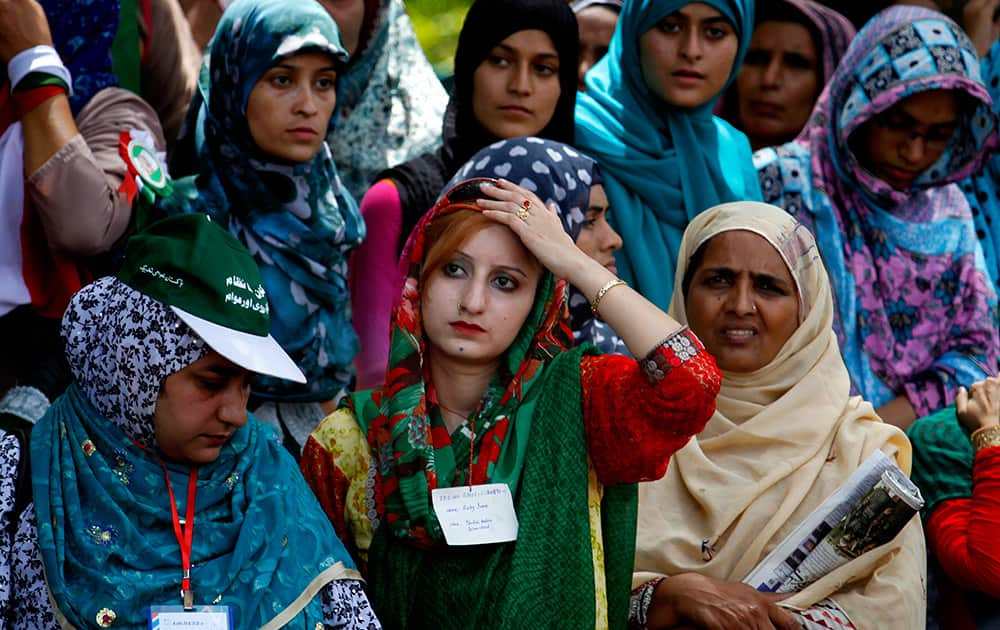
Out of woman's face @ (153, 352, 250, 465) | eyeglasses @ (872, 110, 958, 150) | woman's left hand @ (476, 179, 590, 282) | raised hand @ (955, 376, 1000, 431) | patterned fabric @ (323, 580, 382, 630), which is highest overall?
eyeglasses @ (872, 110, 958, 150)

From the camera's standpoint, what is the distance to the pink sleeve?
4957mm

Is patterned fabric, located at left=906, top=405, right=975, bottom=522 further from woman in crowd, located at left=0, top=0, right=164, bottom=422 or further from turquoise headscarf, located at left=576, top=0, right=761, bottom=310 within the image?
woman in crowd, located at left=0, top=0, right=164, bottom=422

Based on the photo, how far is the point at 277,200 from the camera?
4707mm

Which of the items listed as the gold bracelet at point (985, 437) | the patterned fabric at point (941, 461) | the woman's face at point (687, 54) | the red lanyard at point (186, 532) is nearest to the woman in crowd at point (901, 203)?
the woman's face at point (687, 54)

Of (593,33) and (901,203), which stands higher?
(593,33)

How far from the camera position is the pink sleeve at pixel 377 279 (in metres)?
4.96

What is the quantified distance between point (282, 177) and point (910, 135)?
7.88 feet

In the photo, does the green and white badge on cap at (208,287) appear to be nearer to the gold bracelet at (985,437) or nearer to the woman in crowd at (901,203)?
the gold bracelet at (985,437)

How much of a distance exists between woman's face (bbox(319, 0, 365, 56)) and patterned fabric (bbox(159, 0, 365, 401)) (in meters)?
0.91

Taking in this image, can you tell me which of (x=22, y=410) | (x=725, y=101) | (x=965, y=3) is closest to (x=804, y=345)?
(x=22, y=410)

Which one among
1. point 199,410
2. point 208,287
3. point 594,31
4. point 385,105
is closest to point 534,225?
point 208,287

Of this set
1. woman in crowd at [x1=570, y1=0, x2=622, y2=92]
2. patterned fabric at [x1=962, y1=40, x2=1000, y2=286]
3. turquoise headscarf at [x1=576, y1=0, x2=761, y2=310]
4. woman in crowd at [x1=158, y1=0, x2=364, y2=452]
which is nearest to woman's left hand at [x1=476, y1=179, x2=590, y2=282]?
woman in crowd at [x1=158, y1=0, x2=364, y2=452]

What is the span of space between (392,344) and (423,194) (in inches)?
54.7

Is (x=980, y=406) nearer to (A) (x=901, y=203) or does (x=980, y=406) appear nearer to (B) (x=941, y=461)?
(B) (x=941, y=461)
